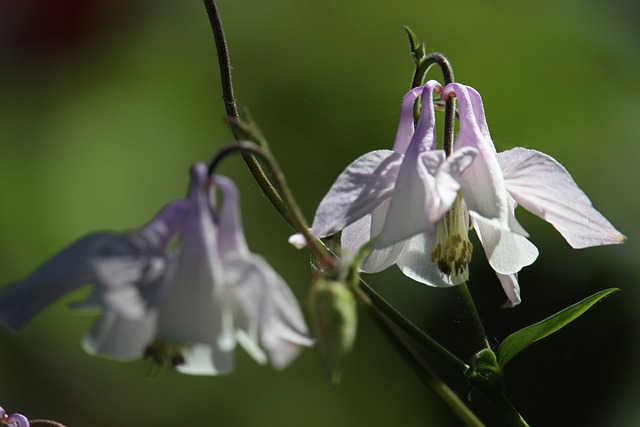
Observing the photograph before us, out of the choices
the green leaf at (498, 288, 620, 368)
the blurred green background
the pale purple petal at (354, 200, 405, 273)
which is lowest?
the blurred green background

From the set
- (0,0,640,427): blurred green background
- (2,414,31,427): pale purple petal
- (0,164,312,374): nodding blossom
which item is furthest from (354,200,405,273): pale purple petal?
(0,0,640,427): blurred green background

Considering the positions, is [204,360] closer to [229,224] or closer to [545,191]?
[229,224]

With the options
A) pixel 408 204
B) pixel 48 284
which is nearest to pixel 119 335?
pixel 48 284

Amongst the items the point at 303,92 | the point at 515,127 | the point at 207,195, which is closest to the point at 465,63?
the point at 515,127

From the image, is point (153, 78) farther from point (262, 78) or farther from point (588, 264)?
point (588, 264)

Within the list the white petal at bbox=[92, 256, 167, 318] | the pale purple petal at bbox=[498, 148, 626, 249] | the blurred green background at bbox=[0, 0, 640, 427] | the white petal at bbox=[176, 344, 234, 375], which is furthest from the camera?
the blurred green background at bbox=[0, 0, 640, 427]

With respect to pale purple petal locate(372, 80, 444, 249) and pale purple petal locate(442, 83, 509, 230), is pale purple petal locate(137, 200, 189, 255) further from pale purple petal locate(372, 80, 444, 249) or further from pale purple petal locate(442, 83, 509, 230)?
pale purple petal locate(442, 83, 509, 230)
